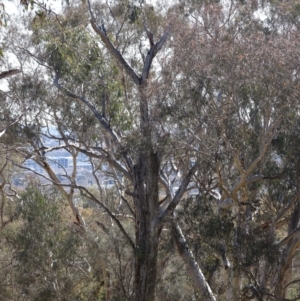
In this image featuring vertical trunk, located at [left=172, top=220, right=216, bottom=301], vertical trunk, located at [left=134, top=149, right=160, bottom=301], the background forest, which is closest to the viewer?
the background forest

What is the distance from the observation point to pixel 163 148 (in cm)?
906

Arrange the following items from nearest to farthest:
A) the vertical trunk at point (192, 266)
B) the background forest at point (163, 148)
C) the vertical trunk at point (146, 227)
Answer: the background forest at point (163, 148) < the vertical trunk at point (192, 266) < the vertical trunk at point (146, 227)

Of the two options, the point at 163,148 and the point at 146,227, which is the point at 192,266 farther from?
the point at 163,148

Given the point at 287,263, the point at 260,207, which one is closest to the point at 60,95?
the point at 260,207

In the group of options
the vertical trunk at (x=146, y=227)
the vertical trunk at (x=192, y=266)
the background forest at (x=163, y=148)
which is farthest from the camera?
the vertical trunk at (x=146, y=227)

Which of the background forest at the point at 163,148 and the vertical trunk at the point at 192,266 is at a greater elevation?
the background forest at the point at 163,148

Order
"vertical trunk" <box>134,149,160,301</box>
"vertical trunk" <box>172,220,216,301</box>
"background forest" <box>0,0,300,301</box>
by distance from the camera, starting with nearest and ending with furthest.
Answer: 1. "background forest" <box>0,0,300,301</box>
2. "vertical trunk" <box>172,220,216,301</box>
3. "vertical trunk" <box>134,149,160,301</box>

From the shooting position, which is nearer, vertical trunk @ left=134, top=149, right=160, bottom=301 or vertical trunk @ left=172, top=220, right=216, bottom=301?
vertical trunk @ left=172, top=220, right=216, bottom=301

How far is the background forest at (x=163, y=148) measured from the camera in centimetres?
845

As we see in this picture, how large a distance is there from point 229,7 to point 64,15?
3189 millimetres

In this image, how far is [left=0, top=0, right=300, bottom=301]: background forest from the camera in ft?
27.7

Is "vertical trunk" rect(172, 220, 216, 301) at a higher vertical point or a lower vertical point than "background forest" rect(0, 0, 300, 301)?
lower

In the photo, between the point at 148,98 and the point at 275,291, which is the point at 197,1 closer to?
the point at 148,98

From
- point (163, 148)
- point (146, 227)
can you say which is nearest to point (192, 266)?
point (146, 227)
